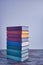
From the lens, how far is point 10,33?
4273 mm

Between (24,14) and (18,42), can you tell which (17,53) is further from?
(24,14)

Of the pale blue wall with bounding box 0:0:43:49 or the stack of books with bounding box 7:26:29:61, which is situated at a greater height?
the pale blue wall with bounding box 0:0:43:49

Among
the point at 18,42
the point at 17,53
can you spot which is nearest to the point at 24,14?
the point at 18,42

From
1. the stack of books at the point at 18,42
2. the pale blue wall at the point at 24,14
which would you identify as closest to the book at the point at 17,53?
the stack of books at the point at 18,42

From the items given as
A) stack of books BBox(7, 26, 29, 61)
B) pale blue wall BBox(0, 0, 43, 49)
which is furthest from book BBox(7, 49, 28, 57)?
pale blue wall BBox(0, 0, 43, 49)

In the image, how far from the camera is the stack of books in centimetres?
398

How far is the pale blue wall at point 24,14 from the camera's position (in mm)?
Answer: 6344

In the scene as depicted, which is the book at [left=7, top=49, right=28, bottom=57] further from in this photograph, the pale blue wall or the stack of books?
the pale blue wall

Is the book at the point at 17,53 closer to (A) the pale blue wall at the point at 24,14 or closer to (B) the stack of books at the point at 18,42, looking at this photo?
(B) the stack of books at the point at 18,42

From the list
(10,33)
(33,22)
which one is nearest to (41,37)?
(33,22)

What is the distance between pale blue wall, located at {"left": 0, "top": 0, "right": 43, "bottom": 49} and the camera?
20.8 feet

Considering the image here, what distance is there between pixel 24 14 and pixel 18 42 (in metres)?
2.66

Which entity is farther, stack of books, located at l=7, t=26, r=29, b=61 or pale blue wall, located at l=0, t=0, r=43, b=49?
pale blue wall, located at l=0, t=0, r=43, b=49

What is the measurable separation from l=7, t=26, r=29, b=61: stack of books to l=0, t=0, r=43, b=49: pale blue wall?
215 cm
